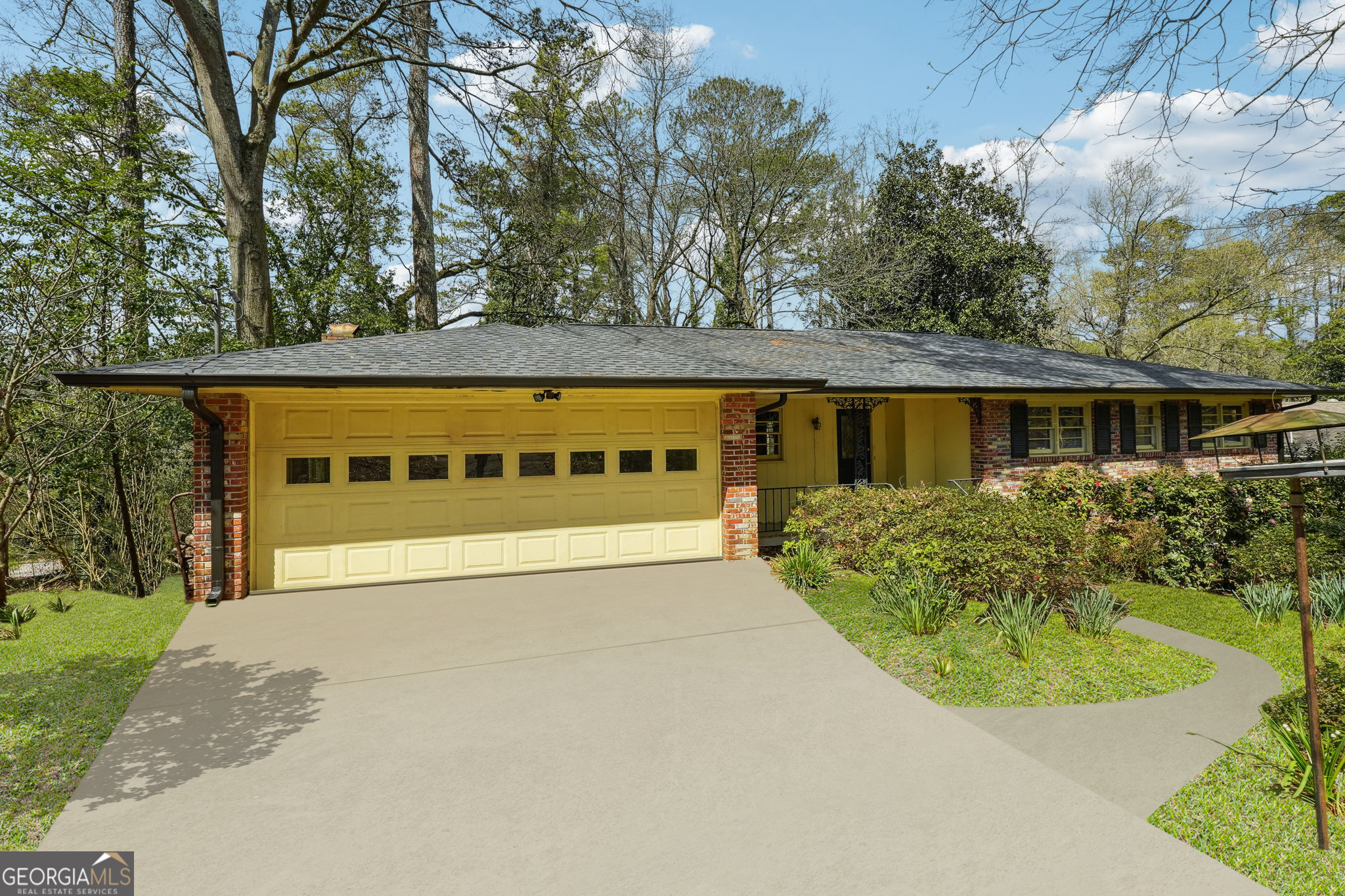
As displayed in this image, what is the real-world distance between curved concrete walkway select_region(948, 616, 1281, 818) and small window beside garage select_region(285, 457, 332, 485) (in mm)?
7324

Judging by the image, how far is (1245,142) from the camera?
15.7 ft

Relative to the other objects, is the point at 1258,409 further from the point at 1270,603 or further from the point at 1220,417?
the point at 1270,603

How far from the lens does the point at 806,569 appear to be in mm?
7434

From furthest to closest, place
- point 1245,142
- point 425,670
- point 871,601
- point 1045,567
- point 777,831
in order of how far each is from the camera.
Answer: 1. point 871,601
2. point 1045,567
3. point 425,670
4. point 1245,142
5. point 777,831

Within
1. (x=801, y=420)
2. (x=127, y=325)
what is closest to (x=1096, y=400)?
(x=801, y=420)

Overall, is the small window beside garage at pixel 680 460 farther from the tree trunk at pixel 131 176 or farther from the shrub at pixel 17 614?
the tree trunk at pixel 131 176

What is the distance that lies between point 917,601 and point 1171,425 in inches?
442

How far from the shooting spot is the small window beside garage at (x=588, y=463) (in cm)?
866

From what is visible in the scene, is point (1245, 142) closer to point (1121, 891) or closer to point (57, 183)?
point (1121, 891)

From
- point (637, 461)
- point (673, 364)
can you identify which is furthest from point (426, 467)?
point (673, 364)

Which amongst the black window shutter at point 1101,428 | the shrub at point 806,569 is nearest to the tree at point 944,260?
the black window shutter at point 1101,428

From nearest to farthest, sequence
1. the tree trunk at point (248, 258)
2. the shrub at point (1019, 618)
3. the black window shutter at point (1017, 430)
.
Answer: the shrub at point (1019, 618), the tree trunk at point (248, 258), the black window shutter at point (1017, 430)

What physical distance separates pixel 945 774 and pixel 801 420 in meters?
9.18

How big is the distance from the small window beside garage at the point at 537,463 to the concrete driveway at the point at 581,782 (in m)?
2.98
